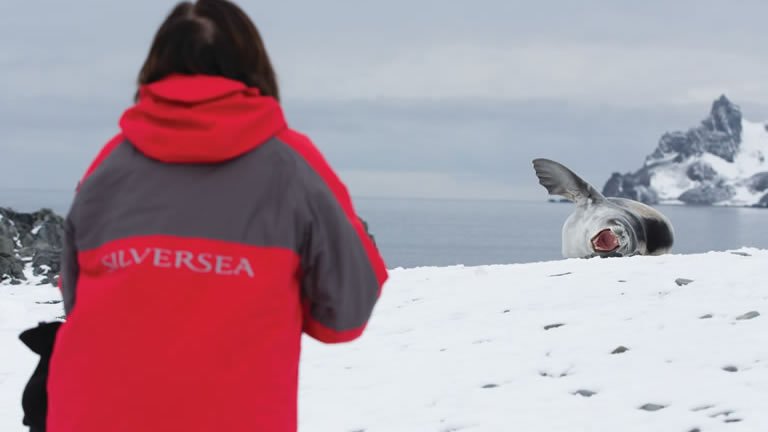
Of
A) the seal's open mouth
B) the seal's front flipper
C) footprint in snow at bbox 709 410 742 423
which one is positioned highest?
the seal's front flipper

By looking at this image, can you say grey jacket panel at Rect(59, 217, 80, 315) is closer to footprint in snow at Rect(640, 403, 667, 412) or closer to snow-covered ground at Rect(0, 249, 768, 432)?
snow-covered ground at Rect(0, 249, 768, 432)

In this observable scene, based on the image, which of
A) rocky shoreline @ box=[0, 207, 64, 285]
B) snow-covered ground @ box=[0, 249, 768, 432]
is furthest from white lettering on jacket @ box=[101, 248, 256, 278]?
rocky shoreline @ box=[0, 207, 64, 285]

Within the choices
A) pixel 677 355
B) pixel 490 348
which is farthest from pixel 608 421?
pixel 490 348

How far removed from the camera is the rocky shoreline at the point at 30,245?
15551 mm

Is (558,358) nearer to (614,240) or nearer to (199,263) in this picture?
(199,263)

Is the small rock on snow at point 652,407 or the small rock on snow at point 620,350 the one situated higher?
the small rock on snow at point 620,350

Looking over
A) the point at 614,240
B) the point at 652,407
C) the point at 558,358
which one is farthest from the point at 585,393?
the point at 614,240

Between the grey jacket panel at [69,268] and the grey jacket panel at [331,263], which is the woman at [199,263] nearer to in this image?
the grey jacket panel at [331,263]

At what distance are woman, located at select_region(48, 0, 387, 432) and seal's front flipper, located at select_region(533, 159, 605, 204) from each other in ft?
35.2

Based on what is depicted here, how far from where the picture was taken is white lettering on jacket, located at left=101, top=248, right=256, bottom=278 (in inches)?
95.6

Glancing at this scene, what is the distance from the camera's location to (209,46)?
2.58m

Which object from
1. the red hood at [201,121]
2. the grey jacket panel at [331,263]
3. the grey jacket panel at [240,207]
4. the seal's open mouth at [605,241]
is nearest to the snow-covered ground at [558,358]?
the seal's open mouth at [605,241]

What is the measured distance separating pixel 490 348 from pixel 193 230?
16.3 ft

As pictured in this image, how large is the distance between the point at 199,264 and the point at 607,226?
10170 millimetres
